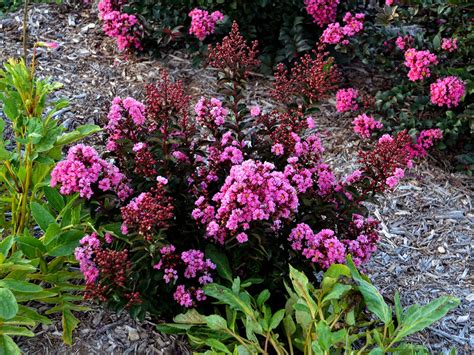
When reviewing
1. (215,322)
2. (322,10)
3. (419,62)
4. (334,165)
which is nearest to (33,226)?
(215,322)

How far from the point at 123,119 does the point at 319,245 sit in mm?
954

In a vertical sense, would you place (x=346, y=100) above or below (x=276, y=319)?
above

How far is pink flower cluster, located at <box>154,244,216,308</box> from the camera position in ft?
8.22

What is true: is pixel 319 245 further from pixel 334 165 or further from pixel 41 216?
pixel 334 165

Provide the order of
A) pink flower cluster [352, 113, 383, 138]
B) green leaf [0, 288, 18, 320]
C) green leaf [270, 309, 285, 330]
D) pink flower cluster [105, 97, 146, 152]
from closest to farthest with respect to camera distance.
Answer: green leaf [0, 288, 18, 320]
green leaf [270, 309, 285, 330]
pink flower cluster [105, 97, 146, 152]
pink flower cluster [352, 113, 383, 138]

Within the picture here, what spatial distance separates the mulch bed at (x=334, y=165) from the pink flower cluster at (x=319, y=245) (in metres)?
0.33

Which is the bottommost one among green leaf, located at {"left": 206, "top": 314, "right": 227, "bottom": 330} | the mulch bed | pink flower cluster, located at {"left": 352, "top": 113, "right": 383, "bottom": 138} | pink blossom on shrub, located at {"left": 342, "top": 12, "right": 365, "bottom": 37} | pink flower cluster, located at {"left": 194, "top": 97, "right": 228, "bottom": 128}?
the mulch bed

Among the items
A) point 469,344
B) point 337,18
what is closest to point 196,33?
point 337,18

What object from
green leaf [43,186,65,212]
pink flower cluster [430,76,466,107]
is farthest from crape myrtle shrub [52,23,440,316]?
pink flower cluster [430,76,466,107]

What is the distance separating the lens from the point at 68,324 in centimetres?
269

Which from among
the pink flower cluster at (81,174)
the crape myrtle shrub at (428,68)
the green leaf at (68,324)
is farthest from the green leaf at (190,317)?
the crape myrtle shrub at (428,68)

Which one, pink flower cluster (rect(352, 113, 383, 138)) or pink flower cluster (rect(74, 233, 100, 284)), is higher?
pink flower cluster (rect(74, 233, 100, 284))

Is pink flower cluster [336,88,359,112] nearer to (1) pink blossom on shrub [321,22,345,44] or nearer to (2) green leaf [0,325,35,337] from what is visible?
(1) pink blossom on shrub [321,22,345,44]

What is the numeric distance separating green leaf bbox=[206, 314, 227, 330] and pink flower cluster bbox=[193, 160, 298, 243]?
0.32m
